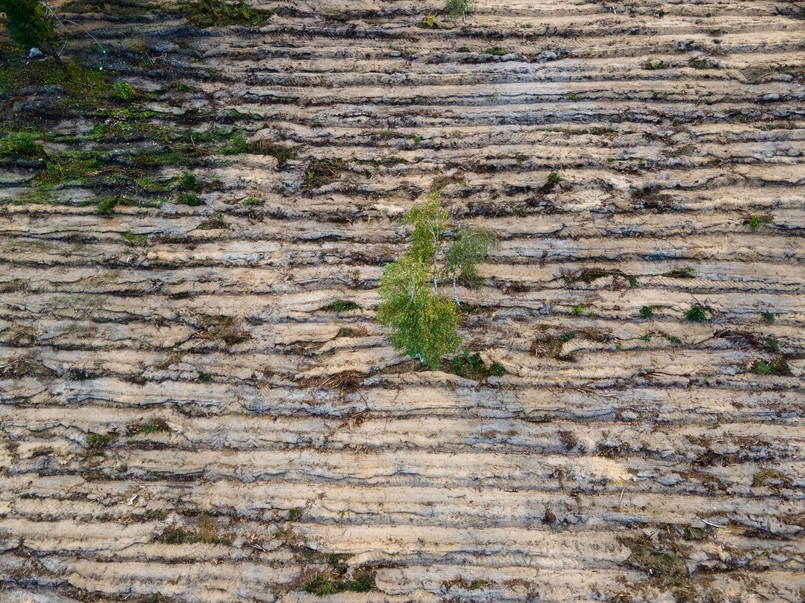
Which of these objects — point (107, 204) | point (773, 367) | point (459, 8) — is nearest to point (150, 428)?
point (107, 204)

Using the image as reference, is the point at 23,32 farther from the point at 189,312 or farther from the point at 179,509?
the point at 179,509

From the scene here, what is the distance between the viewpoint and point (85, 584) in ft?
24.3

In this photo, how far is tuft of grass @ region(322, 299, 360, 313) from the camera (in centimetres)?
927

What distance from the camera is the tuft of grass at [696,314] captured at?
900cm

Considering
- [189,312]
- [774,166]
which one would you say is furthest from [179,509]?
[774,166]

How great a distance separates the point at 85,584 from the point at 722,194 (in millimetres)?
12744

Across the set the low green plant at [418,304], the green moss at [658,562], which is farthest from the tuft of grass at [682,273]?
the green moss at [658,562]

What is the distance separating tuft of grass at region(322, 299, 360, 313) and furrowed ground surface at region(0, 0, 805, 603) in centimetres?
6

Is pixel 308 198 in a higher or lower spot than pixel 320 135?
lower

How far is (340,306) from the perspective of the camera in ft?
30.4

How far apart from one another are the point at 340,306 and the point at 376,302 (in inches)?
25.6

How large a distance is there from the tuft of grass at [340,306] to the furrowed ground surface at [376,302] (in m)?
0.06

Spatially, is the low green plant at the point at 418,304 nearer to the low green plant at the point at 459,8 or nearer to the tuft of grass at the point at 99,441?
the tuft of grass at the point at 99,441

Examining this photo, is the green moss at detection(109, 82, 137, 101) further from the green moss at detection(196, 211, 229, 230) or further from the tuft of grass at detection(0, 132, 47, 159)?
the green moss at detection(196, 211, 229, 230)
